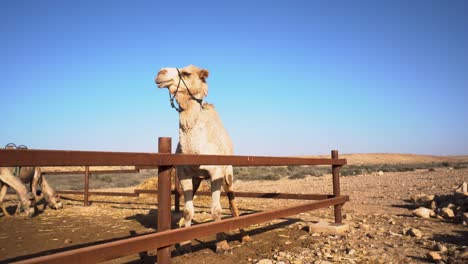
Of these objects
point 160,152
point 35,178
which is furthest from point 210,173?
point 35,178

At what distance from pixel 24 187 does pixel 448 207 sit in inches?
427

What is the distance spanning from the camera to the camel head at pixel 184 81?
5.33 metres

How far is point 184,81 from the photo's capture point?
5.54 meters

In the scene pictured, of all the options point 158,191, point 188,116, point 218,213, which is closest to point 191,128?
point 188,116

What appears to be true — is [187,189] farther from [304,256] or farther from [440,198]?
[440,198]

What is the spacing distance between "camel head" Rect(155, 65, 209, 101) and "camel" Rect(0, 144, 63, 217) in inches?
255

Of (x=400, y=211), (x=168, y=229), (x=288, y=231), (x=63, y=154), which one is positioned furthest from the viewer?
(x=400, y=211)

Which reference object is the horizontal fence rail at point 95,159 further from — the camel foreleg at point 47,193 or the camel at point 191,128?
the camel foreleg at point 47,193

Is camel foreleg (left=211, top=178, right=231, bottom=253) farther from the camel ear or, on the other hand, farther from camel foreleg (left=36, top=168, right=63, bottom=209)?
camel foreleg (left=36, top=168, right=63, bottom=209)

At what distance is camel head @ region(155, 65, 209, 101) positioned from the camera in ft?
17.5

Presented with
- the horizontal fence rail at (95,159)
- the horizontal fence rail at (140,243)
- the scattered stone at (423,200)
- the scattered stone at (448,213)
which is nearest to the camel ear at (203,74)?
the horizontal fence rail at (95,159)

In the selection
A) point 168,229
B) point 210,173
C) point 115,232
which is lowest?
point 115,232

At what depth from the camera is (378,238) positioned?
19.1 feet

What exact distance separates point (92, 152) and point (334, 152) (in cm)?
534
